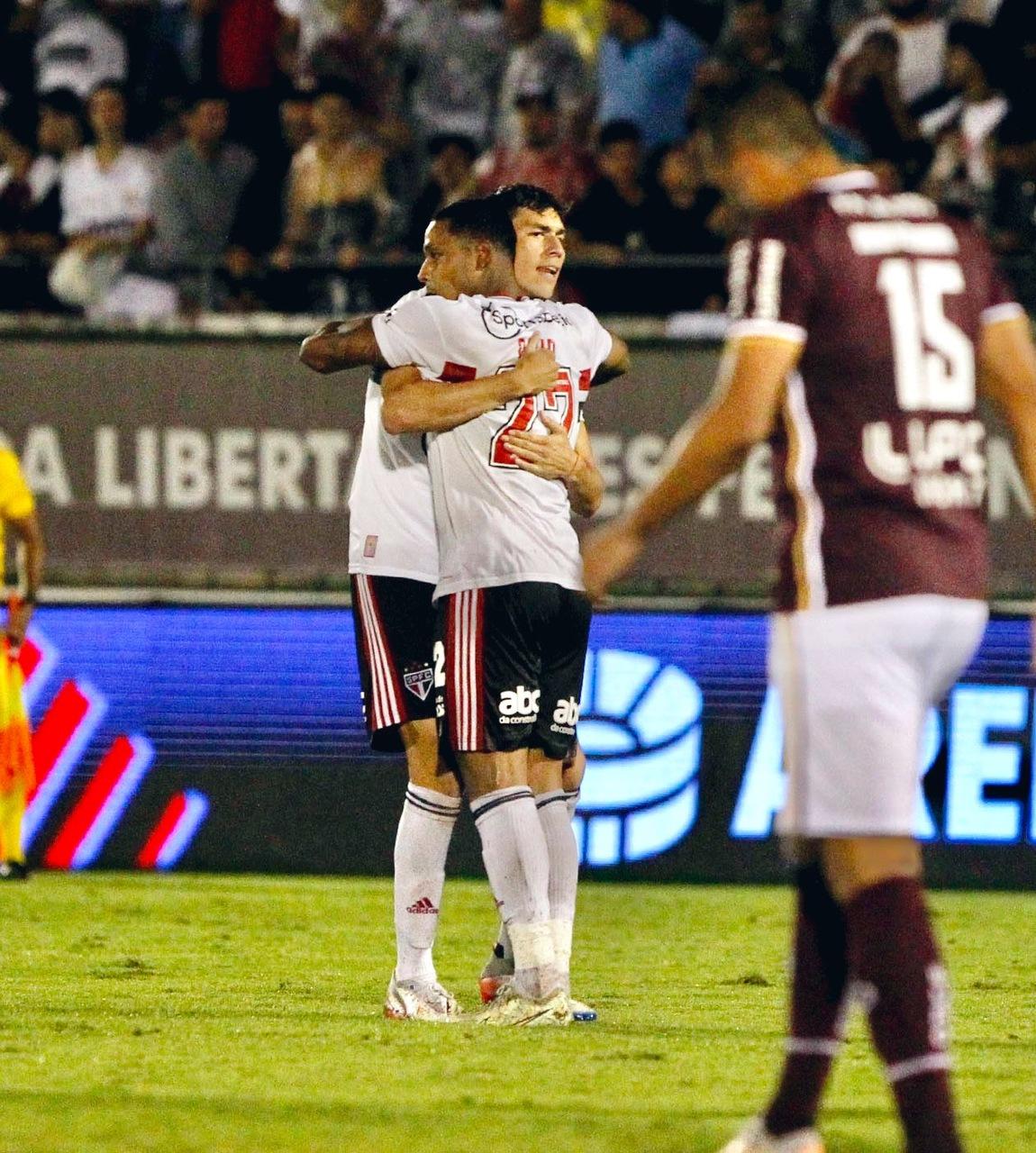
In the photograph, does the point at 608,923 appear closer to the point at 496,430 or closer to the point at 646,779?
the point at 646,779

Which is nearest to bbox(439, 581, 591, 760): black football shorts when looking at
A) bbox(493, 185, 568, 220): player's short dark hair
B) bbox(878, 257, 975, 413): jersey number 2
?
bbox(493, 185, 568, 220): player's short dark hair

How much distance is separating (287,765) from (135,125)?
467cm

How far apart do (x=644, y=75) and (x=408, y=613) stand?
675 centimetres

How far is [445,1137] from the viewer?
4844 mm

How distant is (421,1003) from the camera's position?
6.57 meters

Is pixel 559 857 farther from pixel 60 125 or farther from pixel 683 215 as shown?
pixel 60 125

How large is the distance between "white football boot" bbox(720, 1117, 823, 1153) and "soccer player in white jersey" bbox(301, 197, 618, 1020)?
219cm

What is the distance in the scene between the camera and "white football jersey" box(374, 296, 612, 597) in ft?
21.2

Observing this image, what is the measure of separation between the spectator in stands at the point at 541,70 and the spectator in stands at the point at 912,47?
1355 millimetres

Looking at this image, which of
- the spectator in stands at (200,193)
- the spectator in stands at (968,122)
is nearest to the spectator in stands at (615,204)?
the spectator in stands at (968,122)

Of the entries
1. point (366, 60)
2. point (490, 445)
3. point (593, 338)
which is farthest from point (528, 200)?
point (366, 60)

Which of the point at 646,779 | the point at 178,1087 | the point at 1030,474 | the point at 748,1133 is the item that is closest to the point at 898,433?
the point at 1030,474

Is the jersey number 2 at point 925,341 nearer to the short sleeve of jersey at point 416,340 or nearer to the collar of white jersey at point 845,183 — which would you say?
the collar of white jersey at point 845,183

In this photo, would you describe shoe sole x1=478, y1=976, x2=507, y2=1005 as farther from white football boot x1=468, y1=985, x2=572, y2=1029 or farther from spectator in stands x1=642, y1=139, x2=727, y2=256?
spectator in stands x1=642, y1=139, x2=727, y2=256
